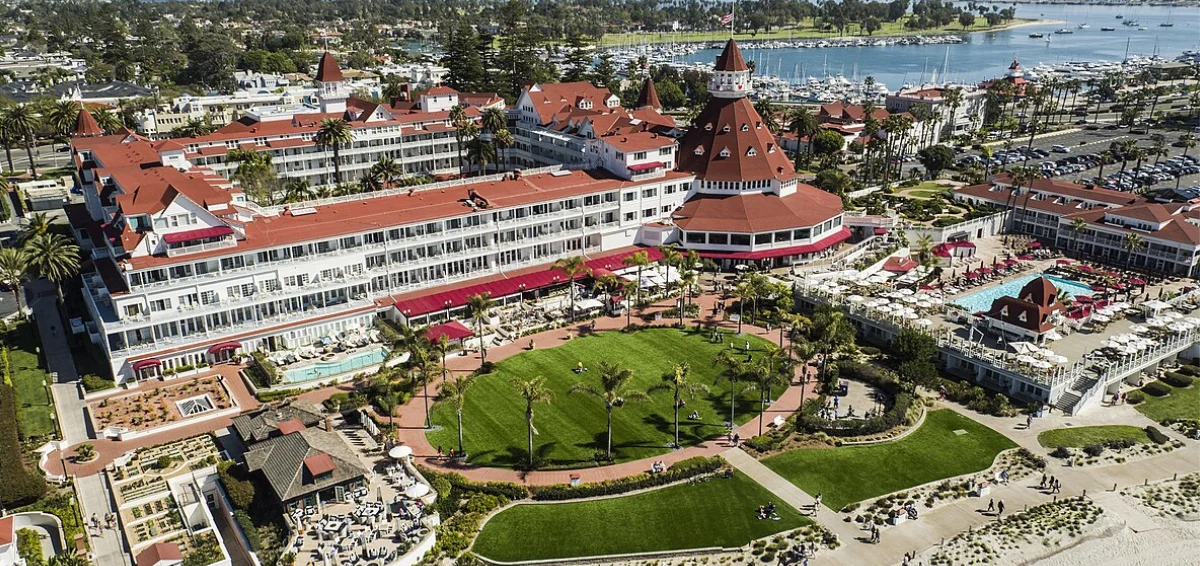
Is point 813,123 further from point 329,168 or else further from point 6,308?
point 6,308

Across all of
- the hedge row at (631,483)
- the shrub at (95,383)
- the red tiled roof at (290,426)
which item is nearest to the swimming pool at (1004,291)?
the hedge row at (631,483)

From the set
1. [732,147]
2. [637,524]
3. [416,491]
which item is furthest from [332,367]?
[732,147]

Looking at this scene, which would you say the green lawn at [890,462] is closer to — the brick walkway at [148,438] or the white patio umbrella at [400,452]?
the white patio umbrella at [400,452]

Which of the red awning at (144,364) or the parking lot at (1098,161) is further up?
the parking lot at (1098,161)

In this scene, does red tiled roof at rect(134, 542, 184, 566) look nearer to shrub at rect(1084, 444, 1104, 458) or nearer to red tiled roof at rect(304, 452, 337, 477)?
red tiled roof at rect(304, 452, 337, 477)

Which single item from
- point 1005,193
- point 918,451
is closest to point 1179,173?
point 1005,193
